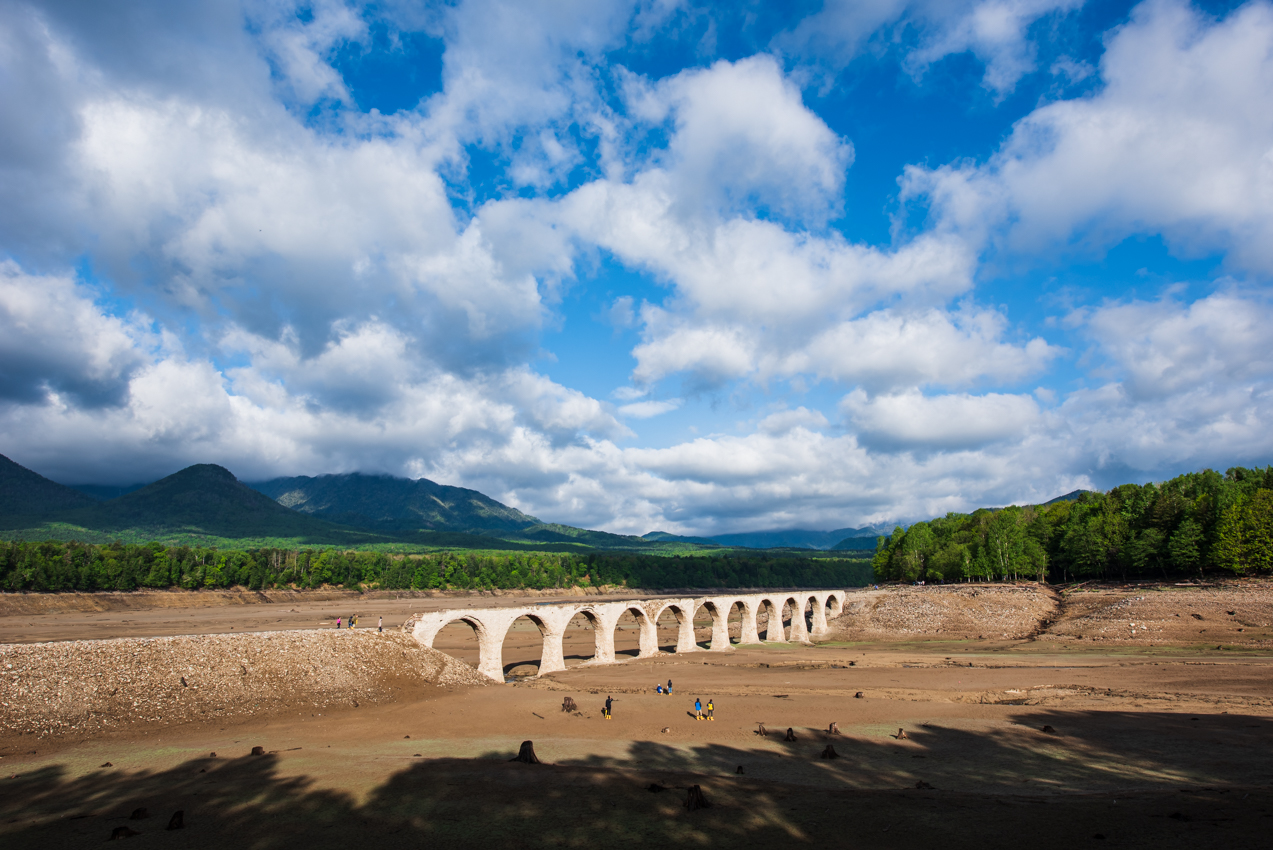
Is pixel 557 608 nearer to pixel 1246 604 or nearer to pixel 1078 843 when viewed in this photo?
pixel 1078 843

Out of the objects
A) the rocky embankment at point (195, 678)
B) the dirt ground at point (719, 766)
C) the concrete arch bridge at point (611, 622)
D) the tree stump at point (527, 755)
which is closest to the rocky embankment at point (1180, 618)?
the dirt ground at point (719, 766)

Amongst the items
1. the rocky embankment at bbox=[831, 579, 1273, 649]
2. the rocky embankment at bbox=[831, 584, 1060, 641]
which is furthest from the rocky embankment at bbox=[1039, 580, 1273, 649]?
the rocky embankment at bbox=[831, 584, 1060, 641]

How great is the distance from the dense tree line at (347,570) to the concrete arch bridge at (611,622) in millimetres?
76013

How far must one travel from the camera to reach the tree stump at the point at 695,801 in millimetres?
16141

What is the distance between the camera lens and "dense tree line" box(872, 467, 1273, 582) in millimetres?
70500

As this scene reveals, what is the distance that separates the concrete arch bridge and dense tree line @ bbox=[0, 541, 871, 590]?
76013 millimetres

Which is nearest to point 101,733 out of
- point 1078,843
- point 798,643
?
point 1078,843

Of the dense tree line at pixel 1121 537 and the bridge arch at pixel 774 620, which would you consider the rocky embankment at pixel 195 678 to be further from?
the dense tree line at pixel 1121 537

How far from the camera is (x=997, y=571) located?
325 ft

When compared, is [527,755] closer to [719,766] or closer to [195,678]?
[719,766]

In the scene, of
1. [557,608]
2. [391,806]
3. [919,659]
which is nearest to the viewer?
[391,806]

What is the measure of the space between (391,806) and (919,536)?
122 m

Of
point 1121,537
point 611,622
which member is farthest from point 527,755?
point 1121,537

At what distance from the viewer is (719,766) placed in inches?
851
